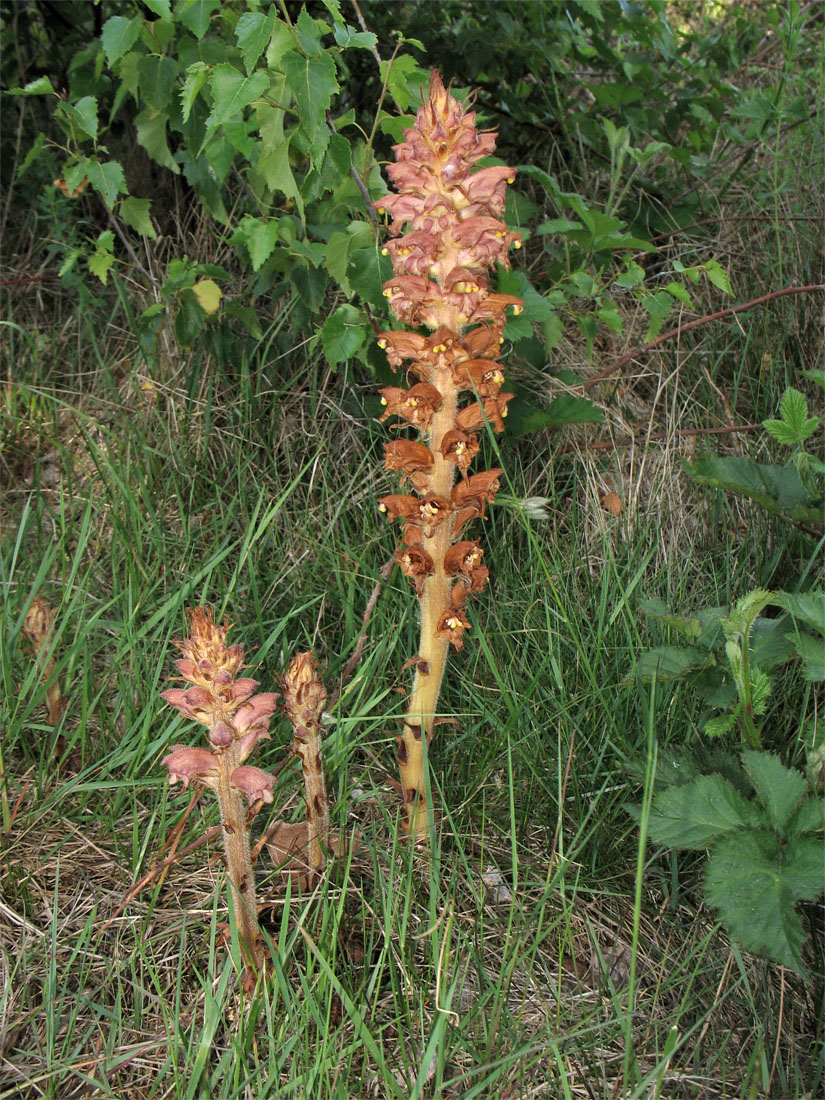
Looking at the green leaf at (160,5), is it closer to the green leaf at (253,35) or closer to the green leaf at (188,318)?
the green leaf at (253,35)

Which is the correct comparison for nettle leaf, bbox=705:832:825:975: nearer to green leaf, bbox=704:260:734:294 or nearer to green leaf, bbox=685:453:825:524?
green leaf, bbox=685:453:825:524

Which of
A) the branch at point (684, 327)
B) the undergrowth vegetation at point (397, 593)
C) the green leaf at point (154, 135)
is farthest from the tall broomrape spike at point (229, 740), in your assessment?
the green leaf at point (154, 135)

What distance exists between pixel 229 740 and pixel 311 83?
4.52 feet

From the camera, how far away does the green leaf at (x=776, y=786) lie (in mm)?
1458

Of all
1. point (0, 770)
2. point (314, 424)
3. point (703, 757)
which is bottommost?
point (0, 770)

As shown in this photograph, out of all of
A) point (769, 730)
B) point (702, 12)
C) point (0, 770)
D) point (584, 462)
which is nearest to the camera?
point (0, 770)

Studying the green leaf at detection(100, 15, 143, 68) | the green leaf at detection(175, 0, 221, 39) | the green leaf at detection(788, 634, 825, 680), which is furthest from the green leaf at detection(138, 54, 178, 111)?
the green leaf at detection(788, 634, 825, 680)

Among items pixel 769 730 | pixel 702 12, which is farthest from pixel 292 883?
pixel 702 12

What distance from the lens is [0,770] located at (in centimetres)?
182

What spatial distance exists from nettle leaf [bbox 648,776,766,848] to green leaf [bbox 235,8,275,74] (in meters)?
1.66

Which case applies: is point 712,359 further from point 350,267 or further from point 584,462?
point 350,267

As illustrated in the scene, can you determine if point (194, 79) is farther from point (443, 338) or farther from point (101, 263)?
point (443, 338)

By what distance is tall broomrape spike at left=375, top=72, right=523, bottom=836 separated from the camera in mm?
1524

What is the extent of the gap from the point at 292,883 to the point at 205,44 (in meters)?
2.03
